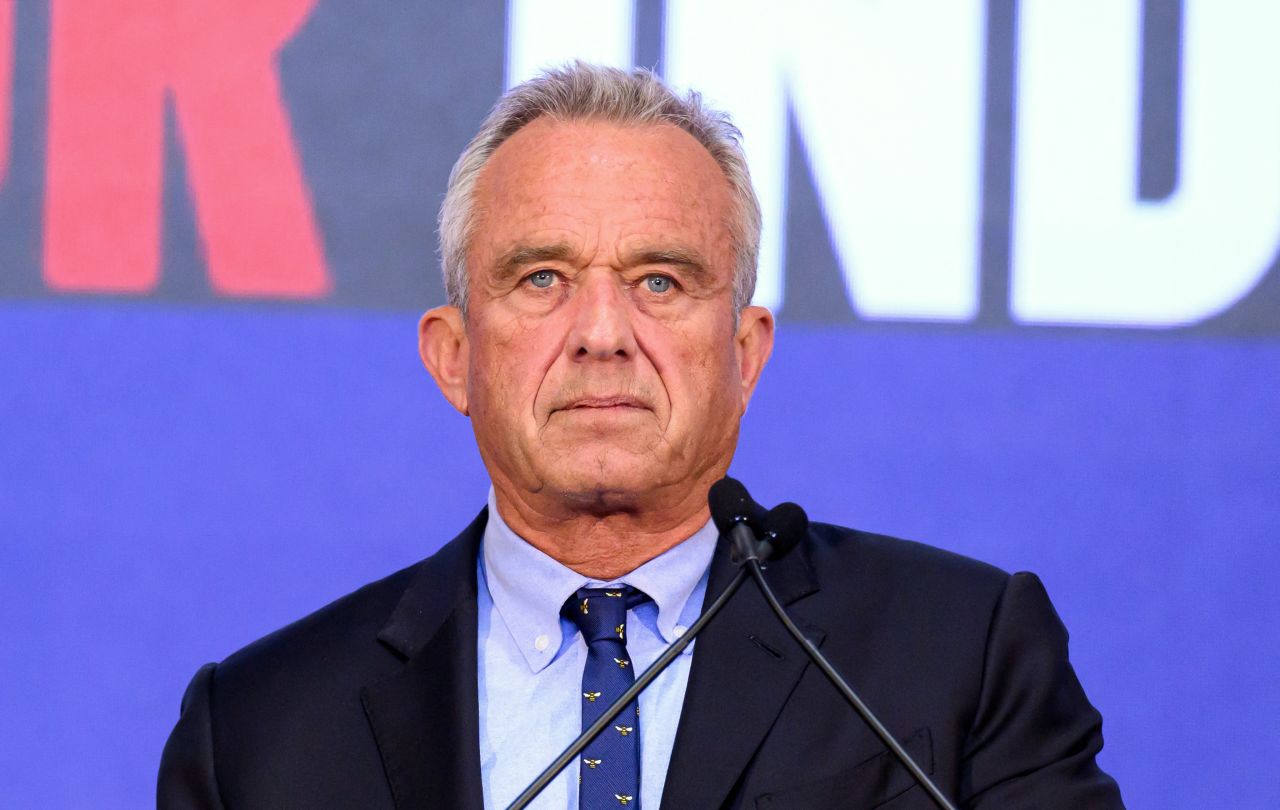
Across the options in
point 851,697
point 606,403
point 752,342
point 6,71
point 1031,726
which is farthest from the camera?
point 6,71

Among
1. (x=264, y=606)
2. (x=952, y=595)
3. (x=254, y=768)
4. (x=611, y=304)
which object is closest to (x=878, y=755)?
(x=952, y=595)

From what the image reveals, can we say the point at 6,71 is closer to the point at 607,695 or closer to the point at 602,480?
the point at 602,480

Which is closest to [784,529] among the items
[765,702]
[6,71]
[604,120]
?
[765,702]

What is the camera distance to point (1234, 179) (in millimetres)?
2740

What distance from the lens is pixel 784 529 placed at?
1506mm

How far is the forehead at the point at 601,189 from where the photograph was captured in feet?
6.54

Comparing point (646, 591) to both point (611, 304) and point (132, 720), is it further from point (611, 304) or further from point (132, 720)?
point (132, 720)

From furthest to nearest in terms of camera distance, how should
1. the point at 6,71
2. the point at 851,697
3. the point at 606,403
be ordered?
the point at 6,71 < the point at 606,403 < the point at 851,697

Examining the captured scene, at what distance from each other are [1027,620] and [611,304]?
0.61m

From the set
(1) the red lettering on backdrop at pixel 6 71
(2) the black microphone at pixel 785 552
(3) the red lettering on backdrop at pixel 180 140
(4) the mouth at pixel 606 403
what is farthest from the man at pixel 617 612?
(1) the red lettering on backdrop at pixel 6 71

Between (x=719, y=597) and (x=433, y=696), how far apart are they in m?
0.56

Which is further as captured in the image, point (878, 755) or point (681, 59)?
point (681, 59)

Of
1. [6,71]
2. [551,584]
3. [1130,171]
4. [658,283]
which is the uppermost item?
[6,71]

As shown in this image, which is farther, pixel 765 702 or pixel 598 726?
pixel 765 702
